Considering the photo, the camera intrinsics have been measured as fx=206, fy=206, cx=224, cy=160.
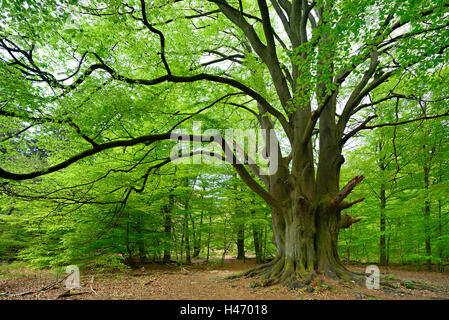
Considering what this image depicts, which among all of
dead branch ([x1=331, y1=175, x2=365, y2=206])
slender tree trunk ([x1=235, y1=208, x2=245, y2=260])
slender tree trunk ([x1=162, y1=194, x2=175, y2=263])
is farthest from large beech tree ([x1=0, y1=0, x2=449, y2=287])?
slender tree trunk ([x1=162, y1=194, x2=175, y2=263])

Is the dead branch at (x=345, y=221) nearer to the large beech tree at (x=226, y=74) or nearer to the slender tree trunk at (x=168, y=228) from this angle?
the large beech tree at (x=226, y=74)

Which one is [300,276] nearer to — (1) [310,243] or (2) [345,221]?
(1) [310,243]

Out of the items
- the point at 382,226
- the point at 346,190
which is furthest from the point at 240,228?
the point at 346,190

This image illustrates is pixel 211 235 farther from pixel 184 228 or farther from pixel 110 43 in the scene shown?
pixel 110 43

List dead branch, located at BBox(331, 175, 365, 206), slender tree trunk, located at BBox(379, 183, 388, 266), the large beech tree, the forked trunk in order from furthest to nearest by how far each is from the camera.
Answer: slender tree trunk, located at BBox(379, 183, 388, 266) < the forked trunk < dead branch, located at BBox(331, 175, 365, 206) < the large beech tree

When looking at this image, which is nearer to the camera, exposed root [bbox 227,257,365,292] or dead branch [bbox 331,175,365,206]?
exposed root [bbox 227,257,365,292]

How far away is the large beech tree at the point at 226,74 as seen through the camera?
10.3 feet

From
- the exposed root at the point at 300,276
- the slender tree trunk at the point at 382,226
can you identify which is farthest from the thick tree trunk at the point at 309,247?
the slender tree trunk at the point at 382,226

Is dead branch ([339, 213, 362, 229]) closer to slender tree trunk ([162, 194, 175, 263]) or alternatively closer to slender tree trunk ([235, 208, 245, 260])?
slender tree trunk ([235, 208, 245, 260])

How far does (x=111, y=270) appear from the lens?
316 inches

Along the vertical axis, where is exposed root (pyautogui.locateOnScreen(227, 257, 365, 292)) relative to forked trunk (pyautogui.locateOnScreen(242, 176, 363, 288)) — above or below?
below

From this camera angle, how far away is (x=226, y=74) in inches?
267

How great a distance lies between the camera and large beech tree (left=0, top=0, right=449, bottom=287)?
3129 millimetres

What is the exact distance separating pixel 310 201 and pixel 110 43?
5740 mm
